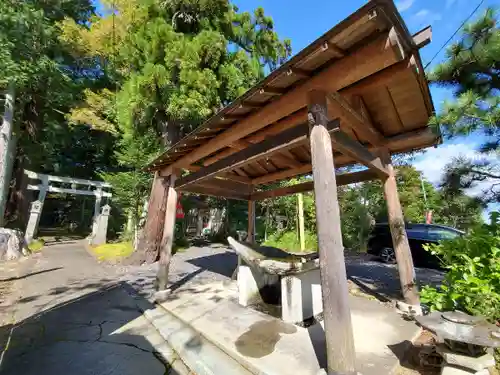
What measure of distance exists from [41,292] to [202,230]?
1164 centimetres

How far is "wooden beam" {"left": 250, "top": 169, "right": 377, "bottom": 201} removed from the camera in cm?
387

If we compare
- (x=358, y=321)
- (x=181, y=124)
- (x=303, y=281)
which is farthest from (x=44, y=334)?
(x=181, y=124)

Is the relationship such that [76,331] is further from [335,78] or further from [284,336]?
[335,78]

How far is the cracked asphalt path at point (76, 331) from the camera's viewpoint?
2.24 meters

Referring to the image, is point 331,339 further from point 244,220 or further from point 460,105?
point 244,220

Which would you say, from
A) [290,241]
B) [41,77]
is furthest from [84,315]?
[41,77]

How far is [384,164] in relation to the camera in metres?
3.54

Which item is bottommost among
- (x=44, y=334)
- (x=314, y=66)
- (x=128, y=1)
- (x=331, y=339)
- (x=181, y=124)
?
(x=44, y=334)

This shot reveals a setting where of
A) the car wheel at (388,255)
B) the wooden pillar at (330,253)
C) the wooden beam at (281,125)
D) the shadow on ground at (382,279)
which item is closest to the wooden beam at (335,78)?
the wooden pillar at (330,253)

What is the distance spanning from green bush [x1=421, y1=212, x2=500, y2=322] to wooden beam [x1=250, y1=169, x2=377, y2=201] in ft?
4.91

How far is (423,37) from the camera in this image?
5.90ft

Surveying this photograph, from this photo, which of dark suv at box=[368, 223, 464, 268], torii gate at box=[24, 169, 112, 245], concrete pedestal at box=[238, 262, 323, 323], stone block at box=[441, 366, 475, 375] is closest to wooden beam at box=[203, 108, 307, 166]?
concrete pedestal at box=[238, 262, 323, 323]

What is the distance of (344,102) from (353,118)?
0.33 metres

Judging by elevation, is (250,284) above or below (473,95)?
below
